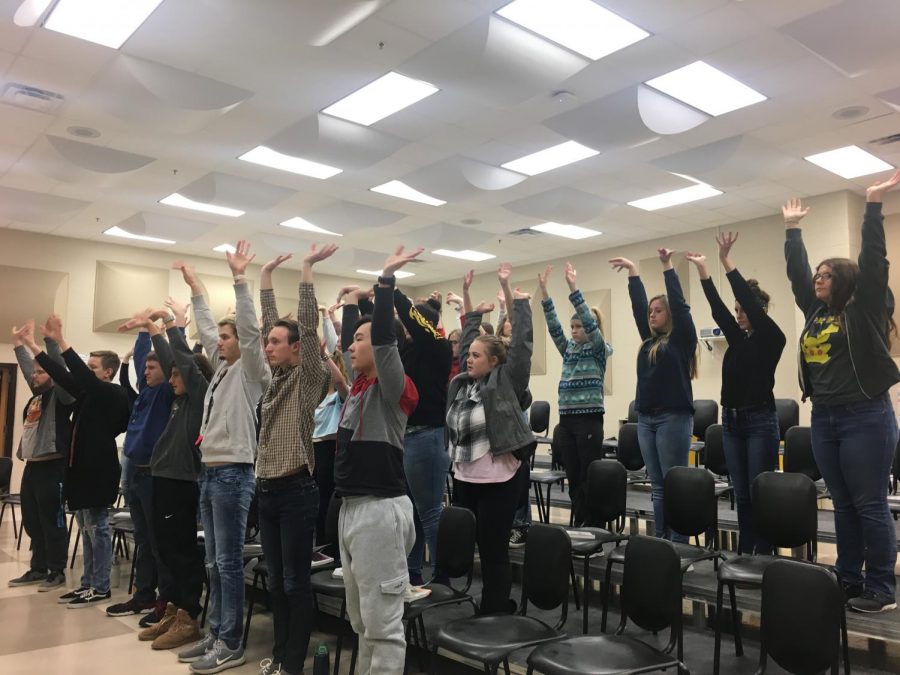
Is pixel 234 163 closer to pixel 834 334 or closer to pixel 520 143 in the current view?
pixel 520 143

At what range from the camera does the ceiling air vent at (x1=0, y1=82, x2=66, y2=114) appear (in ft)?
17.7

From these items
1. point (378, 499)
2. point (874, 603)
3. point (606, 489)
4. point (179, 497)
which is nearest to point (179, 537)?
point (179, 497)

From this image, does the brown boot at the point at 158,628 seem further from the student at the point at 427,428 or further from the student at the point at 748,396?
the student at the point at 748,396

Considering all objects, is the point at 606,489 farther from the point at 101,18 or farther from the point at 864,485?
the point at 101,18

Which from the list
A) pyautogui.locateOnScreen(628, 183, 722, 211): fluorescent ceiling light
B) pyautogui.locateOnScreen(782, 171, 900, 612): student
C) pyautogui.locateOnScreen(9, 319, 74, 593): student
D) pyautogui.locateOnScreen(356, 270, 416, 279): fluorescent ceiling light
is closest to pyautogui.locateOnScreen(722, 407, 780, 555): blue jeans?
pyautogui.locateOnScreen(782, 171, 900, 612): student

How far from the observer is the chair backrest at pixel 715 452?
5051 mm

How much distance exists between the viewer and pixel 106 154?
6730mm

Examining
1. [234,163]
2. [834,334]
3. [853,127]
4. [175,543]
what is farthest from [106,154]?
[853,127]

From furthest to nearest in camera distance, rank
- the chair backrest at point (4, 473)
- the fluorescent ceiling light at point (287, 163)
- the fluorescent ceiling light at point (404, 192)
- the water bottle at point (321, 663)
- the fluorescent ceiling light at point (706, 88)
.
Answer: the fluorescent ceiling light at point (404, 192)
the chair backrest at point (4, 473)
the fluorescent ceiling light at point (287, 163)
the fluorescent ceiling light at point (706, 88)
the water bottle at point (321, 663)

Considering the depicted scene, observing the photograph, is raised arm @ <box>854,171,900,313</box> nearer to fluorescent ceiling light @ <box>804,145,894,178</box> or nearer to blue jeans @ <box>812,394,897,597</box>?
blue jeans @ <box>812,394,897,597</box>

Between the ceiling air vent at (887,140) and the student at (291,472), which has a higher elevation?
the ceiling air vent at (887,140)

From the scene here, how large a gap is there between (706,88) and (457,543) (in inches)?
164

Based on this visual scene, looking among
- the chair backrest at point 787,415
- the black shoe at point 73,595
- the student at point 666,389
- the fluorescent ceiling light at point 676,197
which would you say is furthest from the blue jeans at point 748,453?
the fluorescent ceiling light at point 676,197

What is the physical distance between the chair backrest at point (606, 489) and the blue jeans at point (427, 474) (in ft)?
3.23
